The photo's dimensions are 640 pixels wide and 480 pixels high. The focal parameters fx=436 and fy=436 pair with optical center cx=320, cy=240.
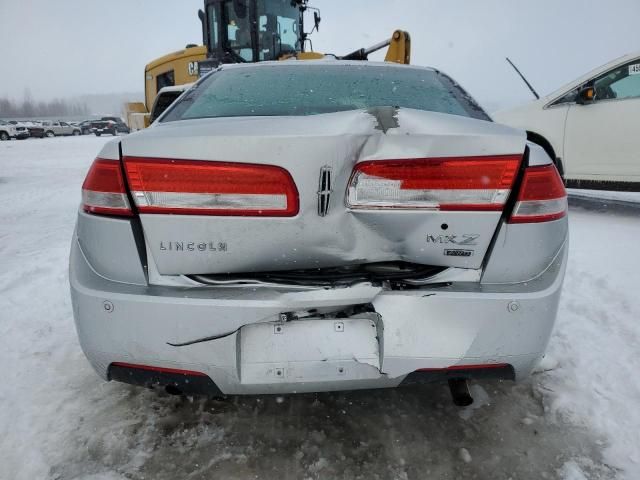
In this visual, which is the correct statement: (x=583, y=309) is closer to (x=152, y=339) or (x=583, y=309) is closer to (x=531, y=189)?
(x=531, y=189)

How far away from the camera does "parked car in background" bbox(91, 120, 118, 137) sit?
123 feet

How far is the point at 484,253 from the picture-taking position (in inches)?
55.5

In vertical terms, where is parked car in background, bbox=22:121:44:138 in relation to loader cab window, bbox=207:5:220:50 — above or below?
below

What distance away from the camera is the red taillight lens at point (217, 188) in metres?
1.33

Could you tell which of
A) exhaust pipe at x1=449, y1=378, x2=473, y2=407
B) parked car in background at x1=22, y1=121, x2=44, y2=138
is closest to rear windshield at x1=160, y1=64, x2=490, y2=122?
exhaust pipe at x1=449, y1=378, x2=473, y2=407

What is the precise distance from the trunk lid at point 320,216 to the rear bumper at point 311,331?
0.11 meters

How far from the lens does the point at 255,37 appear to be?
7.17 m

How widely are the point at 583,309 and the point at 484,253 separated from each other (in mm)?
1831

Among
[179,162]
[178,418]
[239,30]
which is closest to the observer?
[179,162]

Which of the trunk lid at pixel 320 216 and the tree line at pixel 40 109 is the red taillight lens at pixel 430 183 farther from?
the tree line at pixel 40 109

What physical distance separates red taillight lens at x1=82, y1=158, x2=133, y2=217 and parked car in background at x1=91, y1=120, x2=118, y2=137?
40454mm

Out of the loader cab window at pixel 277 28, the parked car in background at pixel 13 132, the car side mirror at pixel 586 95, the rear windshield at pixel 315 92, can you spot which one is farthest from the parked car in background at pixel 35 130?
the rear windshield at pixel 315 92

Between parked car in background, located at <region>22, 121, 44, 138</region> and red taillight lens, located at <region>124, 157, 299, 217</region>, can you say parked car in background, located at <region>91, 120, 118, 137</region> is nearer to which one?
parked car in background, located at <region>22, 121, 44, 138</region>

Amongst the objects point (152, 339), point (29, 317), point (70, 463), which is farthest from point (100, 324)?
point (29, 317)
